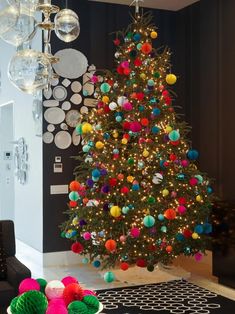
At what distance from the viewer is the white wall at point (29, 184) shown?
6.62 m

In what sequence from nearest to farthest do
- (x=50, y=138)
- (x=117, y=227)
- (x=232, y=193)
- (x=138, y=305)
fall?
1. (x=138, y=305)
2. (x=117, y=227)
3. (x=232, y=193)
4. (x=50, y=138)

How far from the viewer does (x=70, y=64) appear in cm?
650

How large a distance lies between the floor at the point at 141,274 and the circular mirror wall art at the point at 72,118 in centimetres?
192

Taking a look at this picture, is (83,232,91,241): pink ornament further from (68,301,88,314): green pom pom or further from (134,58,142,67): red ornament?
(68,301,88,314): green pom pom

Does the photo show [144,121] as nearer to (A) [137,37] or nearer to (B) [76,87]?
(A) [137,37]

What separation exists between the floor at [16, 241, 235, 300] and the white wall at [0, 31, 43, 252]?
0.51m

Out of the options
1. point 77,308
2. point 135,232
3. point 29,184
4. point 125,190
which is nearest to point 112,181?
point 125,190

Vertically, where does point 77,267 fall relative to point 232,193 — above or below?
below

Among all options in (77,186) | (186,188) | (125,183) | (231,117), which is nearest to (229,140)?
(231,117)

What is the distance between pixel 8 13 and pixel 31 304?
128 cm

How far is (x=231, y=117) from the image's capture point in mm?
6066

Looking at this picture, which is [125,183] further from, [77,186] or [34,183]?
[34,183]

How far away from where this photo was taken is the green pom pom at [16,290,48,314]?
2074mm

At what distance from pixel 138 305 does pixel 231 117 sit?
8.92 ft
